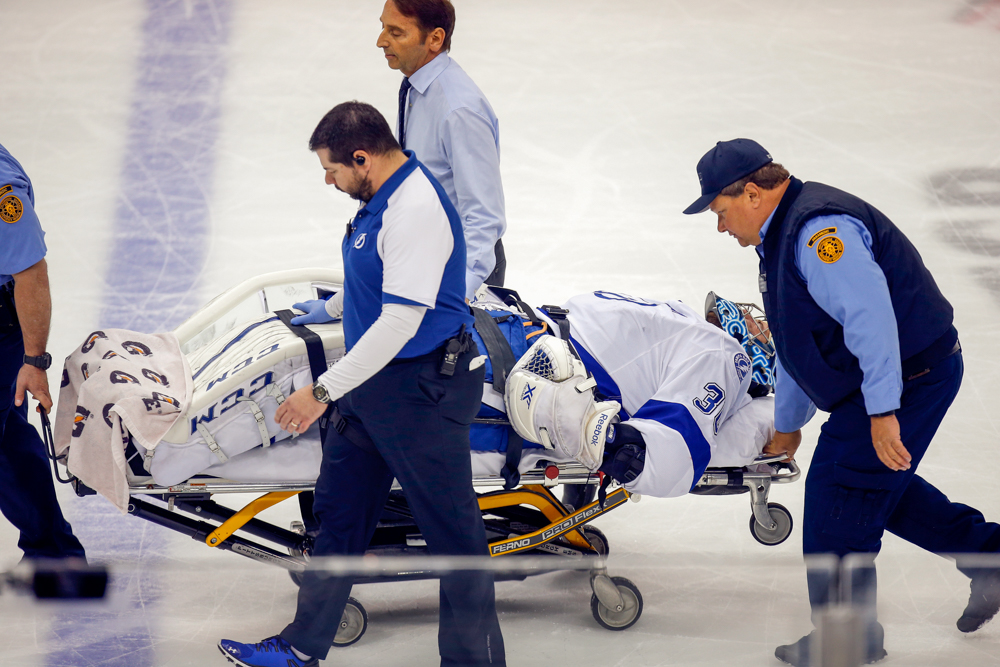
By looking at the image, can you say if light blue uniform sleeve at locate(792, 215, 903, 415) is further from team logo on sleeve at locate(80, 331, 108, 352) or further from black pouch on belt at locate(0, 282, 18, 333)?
black pouch on belt at locate(0, 282, 18, 333)

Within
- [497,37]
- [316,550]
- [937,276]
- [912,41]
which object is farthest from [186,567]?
[912,41]

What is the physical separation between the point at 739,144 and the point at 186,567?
160 centimetres

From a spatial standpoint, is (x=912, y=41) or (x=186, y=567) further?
(x=912, y=41)

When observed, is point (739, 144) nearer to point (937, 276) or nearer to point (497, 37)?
point (937, 276)

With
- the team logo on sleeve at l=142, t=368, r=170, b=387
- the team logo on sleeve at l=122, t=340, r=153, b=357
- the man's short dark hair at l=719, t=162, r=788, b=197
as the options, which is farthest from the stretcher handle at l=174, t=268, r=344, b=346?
the man's short dark hair at l=719, t=162, r=788, b=197

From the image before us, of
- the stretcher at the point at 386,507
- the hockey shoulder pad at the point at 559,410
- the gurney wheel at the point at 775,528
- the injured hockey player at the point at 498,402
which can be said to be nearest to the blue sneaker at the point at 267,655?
the stretcher at the point at 386,507

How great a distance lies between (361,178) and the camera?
7.74 feet

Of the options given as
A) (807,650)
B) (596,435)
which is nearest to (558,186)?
(596,435)

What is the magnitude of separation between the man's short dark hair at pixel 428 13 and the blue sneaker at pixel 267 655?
1.83 metres

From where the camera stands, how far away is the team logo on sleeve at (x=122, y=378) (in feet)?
9.12

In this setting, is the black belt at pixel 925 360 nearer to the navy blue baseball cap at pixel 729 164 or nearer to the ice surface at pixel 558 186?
the ice surface at pixel 558 186

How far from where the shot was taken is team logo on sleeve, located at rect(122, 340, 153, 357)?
2.93m

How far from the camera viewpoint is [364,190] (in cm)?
238

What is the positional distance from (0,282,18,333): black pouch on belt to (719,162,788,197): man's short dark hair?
6.37 ft
